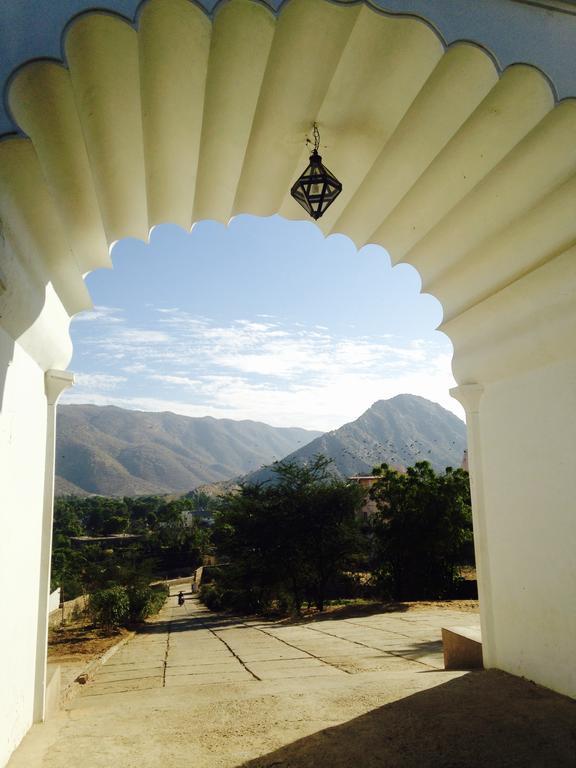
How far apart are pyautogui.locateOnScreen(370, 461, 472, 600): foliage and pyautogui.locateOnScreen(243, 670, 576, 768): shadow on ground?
16.0 meters

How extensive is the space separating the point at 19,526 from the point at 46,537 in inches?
25.8

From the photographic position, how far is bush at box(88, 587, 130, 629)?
15945mm

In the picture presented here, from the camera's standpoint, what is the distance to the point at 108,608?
52.4 ft

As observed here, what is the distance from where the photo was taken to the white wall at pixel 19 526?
3.03 metres

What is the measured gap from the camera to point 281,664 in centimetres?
628

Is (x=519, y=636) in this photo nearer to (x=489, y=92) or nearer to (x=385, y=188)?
(x=385, y=188)

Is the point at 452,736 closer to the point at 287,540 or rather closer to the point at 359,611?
the point at 359,611

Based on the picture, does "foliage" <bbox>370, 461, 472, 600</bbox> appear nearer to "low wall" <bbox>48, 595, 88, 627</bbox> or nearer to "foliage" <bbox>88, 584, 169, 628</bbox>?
"foliage" <bbox>88, 584, 169, 628</bbox>

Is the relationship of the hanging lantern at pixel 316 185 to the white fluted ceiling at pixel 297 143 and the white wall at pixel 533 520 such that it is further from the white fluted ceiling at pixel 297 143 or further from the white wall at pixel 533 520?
the white wall at pixel 533 520

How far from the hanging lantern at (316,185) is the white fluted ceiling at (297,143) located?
0.19 metres

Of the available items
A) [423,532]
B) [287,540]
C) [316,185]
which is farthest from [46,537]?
[423,532]

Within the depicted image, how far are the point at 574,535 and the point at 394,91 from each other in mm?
3056

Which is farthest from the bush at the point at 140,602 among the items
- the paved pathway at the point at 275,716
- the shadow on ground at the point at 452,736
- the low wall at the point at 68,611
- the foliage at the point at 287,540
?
the shadow on ground at the point at 452,736

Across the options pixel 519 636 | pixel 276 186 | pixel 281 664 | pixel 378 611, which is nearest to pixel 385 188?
pixel 276 186
